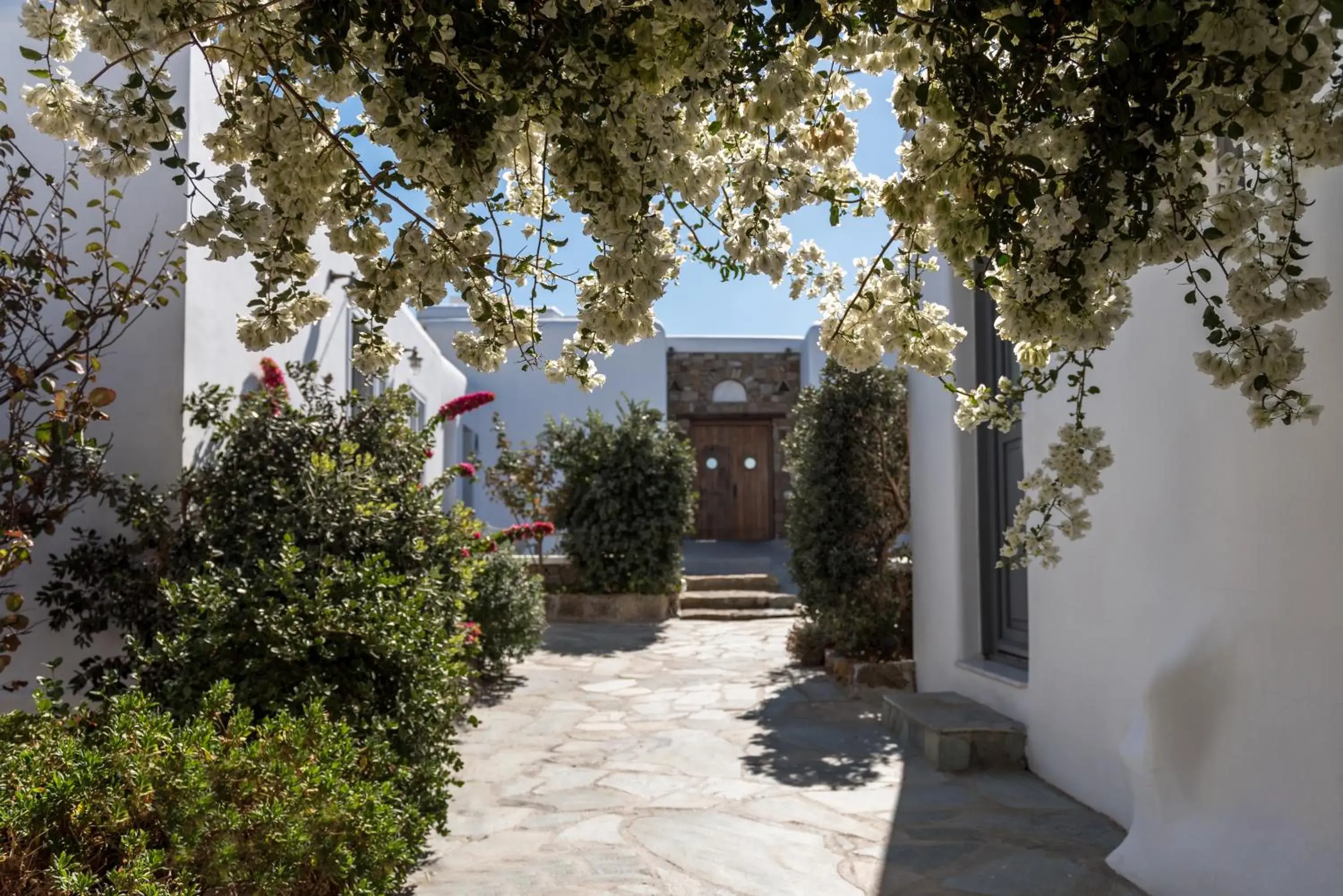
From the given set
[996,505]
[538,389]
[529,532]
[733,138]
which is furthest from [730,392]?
[733,138]

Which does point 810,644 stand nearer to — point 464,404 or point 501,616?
point 501,616

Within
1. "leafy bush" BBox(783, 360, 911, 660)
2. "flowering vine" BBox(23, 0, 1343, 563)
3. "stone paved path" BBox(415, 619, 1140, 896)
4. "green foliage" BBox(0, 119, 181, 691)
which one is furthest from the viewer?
"leafy bush" BBox(783, 360, 911, 660)

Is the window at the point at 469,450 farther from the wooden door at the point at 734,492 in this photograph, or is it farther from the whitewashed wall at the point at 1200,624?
the whitewashed wall at the point at 1200,624

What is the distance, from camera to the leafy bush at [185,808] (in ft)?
7.79

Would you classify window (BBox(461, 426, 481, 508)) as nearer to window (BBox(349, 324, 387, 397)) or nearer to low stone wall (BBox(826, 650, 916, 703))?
window (BBox(349, 324, 387, 397))

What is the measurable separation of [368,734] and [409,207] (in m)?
2.20

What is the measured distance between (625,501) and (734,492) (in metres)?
6.32

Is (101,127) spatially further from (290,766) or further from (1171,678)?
(1171,678)

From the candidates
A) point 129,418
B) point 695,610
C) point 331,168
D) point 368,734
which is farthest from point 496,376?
point 331,168

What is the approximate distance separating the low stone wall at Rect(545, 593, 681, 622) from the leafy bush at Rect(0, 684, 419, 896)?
344 inches

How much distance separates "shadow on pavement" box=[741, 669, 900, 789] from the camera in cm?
507

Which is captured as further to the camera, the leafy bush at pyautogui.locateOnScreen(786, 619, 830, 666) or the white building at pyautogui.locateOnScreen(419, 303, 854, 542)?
the white building at pyautogui.locateOnScreen(419, 303, 854, 542)

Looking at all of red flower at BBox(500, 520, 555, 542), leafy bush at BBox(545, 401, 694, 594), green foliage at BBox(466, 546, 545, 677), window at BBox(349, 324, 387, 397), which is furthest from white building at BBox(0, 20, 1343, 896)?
leafy bush at BBox(545, 401, 694, 594)

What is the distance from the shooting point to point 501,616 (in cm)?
755
